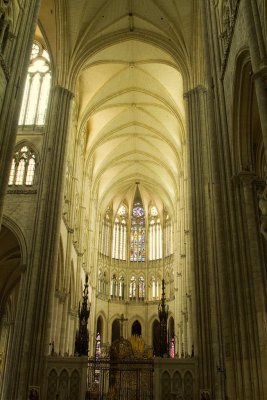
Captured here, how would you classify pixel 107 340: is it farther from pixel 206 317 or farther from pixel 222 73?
pixel 222 73

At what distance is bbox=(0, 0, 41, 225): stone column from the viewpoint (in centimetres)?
1335

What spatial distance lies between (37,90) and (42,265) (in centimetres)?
1070

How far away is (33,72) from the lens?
83.8 ft

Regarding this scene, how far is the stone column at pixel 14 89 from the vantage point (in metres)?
13.4

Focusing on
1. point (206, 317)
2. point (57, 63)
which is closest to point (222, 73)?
point (206, 317)

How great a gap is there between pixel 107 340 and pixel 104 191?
13.5 m

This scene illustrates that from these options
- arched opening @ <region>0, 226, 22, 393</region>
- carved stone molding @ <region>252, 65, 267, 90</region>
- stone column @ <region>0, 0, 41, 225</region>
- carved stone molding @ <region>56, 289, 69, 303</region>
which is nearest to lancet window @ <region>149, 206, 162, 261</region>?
arched opening @ <region>0, 226, 22, 393</region>

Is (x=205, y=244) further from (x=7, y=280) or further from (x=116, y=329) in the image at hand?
(x=116, y=329)

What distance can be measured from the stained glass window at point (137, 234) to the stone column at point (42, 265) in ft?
76.9

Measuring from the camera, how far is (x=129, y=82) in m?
29.8

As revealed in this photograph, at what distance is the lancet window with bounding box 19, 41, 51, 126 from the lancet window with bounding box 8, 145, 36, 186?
1.73m

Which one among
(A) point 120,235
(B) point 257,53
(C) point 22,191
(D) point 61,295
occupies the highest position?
(A) point 120,235

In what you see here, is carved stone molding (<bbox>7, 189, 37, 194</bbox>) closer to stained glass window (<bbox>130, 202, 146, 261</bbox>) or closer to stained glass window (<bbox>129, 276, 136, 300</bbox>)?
stained glass window (<bbox>129, 276, 136, 300</bbox>)

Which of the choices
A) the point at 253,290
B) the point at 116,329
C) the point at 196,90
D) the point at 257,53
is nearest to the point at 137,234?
the point at 116,329
